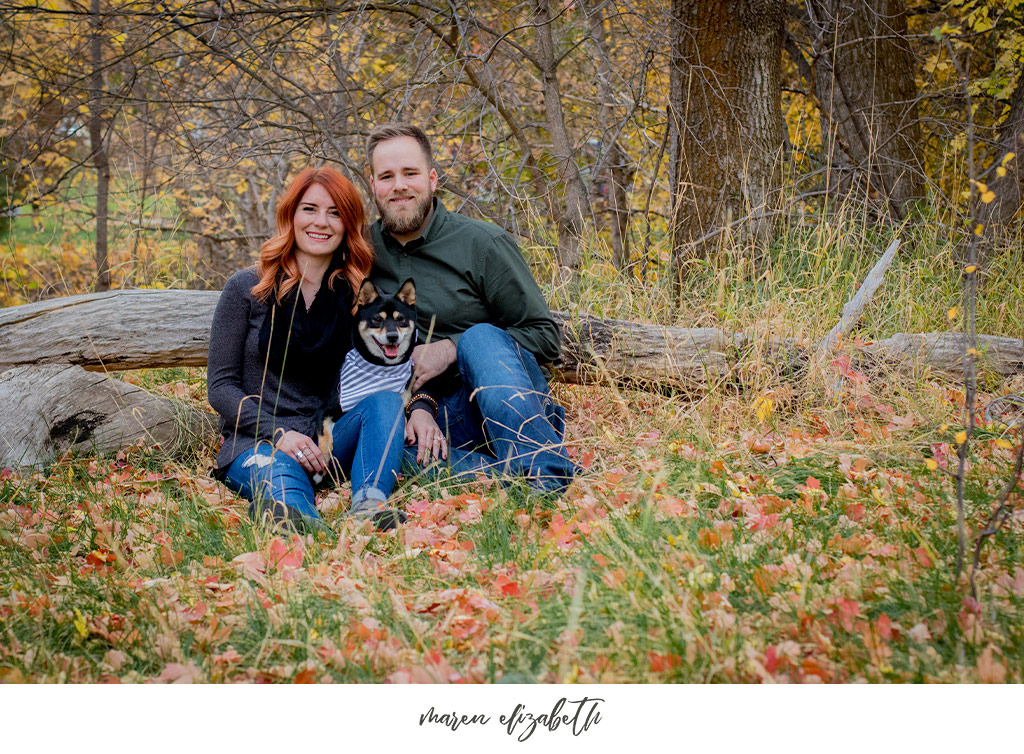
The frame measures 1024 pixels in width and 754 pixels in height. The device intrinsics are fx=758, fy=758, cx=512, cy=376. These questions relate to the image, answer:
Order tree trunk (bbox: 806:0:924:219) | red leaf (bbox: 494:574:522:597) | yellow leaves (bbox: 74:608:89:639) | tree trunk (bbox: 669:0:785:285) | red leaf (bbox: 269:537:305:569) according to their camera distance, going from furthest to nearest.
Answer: tree trunk (bbox: 806:0:924:219)
tree trunk (bbox: 669:0:785:285)
red leaf (bbox: 269:537:305:569)
red leaf (bbox: 494:574:522:597)
yellow leaves (bbox: 74:608:89:639)

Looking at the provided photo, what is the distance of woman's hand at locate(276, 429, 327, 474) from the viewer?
308 cm

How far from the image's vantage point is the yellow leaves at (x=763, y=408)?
324 cm

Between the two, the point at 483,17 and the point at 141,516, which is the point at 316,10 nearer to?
the point at 483,17

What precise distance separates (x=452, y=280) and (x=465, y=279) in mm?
60

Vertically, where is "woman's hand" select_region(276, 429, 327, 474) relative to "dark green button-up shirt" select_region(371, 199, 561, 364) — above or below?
below

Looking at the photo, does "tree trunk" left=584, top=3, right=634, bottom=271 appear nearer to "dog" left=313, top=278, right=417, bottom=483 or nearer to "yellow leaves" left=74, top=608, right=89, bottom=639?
"dog" left=313, top=278, right=417, bottom=483

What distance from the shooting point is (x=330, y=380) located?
3381 mm

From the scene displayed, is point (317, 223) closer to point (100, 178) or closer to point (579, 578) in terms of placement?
point (579, 578)

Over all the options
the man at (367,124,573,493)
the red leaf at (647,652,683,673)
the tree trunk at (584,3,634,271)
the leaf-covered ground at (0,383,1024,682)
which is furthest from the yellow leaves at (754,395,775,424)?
the red leaf at (647,652,683,673)

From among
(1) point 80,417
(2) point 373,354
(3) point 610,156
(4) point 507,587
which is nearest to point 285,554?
(4) point 507,587

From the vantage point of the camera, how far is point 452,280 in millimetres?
3445

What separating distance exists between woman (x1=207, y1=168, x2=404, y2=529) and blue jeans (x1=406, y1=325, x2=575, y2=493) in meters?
0.33

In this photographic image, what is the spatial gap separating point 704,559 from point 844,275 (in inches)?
122

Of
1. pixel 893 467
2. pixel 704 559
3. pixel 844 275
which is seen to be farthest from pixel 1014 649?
pixel 844 275
